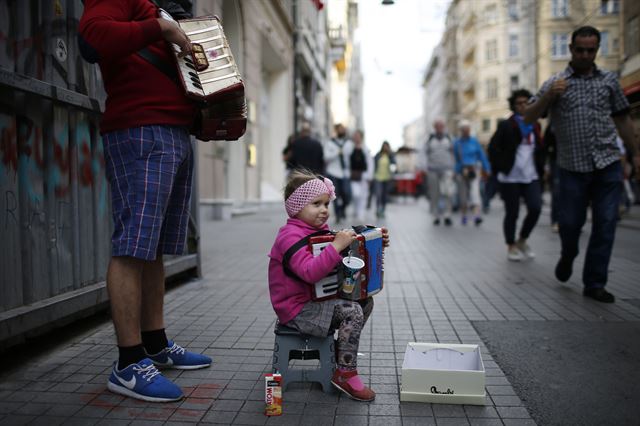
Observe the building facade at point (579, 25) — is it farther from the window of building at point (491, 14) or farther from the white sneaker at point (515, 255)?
the window of building at point (491, 14)

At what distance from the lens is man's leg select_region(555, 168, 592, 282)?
15.6ft

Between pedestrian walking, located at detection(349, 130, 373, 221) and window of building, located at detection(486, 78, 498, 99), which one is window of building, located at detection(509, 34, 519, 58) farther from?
pedestrian walking, located at detection(349, 130, 373, 221)

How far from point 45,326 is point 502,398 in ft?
8.07

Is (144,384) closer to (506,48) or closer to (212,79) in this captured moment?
(212,79)

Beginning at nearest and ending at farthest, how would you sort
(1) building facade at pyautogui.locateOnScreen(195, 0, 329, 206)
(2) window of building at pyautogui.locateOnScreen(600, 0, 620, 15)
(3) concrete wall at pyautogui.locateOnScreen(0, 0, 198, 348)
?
(3) concrete wall at pyautogui.locateOnScreen(0, 0, 198, 348)
(1) building facade at pyautogui.locateOnScreen(195, 0, 329, 206)
(2) window of building at pyautogui.locateOnScreen(600, 0, 620, 15)

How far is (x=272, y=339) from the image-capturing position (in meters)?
3.64

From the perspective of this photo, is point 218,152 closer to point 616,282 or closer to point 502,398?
point 616,282

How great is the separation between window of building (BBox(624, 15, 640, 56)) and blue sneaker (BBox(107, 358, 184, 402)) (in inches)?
656

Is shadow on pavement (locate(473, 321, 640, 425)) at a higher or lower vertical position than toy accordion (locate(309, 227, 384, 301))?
lower

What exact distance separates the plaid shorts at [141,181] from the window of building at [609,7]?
18.0 m

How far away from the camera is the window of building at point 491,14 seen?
164ft

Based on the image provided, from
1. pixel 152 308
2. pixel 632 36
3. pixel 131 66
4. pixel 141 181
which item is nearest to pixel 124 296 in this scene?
pixel 152 308

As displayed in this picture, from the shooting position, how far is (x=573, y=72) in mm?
4824

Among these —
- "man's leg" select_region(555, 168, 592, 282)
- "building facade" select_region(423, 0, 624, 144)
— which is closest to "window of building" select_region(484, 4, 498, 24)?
"building facade" select_region(423, 0, 624, 144)
